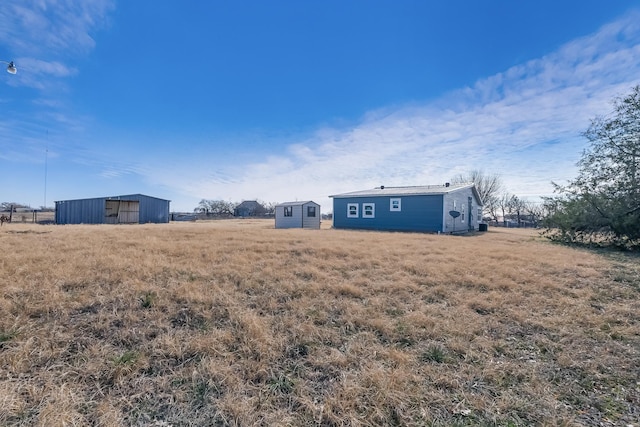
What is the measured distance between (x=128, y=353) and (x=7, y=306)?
2034mm

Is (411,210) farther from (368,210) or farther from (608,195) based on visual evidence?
(608,195)

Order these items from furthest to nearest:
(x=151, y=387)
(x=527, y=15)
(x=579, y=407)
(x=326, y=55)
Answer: (x=326, y=55)
(x=527, y=15)
(x=151, y=387)
(x=579, y=407)

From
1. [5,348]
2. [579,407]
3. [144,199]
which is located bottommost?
[579,407]

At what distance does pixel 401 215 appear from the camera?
18.0 m

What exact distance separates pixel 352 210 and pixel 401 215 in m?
3.55

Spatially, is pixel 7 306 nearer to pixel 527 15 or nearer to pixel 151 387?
pixel 151 387

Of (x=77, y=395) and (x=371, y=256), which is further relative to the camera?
(x=371, y=256)

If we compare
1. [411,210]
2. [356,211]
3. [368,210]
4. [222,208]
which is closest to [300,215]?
[356,211]

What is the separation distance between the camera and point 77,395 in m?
2.27

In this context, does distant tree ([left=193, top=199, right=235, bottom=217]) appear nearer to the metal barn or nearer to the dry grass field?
the metal barn

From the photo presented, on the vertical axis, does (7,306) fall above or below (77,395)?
above

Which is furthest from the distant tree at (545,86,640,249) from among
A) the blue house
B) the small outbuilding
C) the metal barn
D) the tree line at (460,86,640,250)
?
the metal barn

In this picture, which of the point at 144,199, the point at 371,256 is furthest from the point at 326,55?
the point at 144,199

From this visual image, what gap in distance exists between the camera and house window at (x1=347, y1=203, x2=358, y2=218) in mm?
19906
